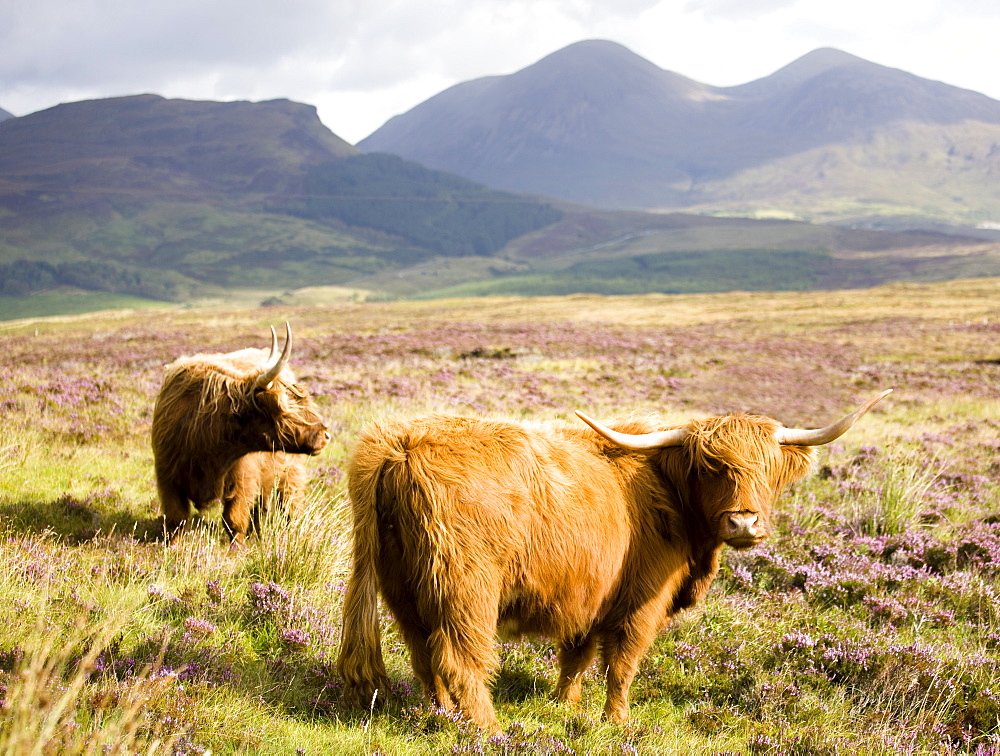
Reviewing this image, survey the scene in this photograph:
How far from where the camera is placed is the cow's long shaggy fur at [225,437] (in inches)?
226

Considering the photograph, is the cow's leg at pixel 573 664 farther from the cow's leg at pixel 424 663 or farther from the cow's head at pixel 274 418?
the cow's head at pixel 274 418

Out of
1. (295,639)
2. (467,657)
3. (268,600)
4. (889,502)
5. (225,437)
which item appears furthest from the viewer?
(889,502)

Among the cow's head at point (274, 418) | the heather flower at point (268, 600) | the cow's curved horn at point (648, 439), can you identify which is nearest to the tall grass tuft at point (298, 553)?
the heather flower at point (268, 600)

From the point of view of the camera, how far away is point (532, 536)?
3.50 metres

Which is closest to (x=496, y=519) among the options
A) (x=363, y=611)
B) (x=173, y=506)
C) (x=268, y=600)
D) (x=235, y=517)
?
(x=363, y=611)

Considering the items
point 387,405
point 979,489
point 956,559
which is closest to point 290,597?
point 956,559

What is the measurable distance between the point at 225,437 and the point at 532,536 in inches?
130

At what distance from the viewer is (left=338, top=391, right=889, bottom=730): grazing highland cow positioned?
3.30 metres

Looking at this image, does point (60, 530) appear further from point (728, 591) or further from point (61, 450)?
point (728, 591)

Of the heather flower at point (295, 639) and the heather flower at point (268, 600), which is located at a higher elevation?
the heather flower at point (268, 600)

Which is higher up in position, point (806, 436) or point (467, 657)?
point (806, 436)

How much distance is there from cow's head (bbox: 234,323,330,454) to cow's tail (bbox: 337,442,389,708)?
7.93ft

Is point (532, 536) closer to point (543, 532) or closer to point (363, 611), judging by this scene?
point (543, 532)

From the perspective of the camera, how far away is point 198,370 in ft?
20.1
